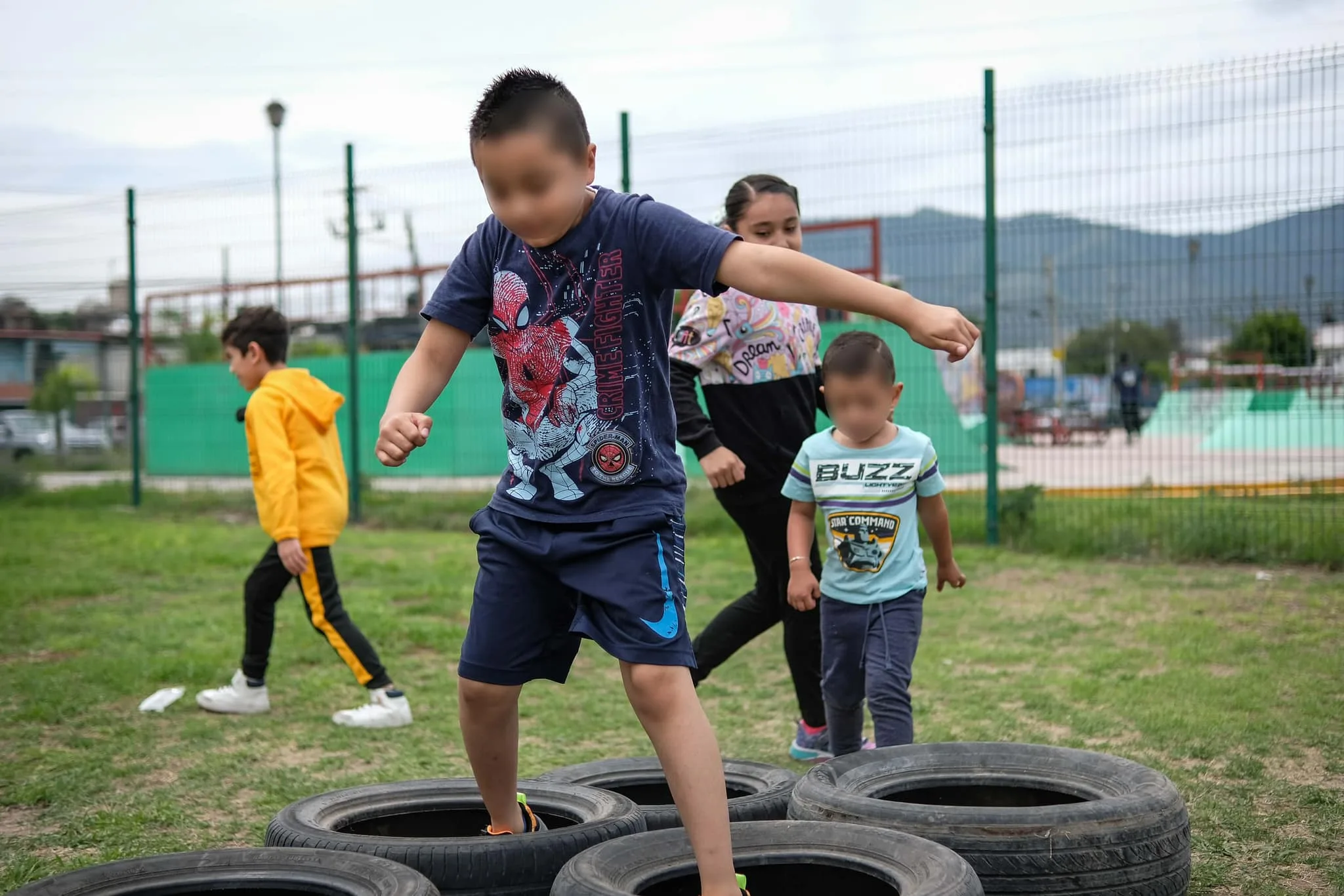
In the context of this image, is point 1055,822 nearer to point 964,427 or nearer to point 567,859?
point 567,859

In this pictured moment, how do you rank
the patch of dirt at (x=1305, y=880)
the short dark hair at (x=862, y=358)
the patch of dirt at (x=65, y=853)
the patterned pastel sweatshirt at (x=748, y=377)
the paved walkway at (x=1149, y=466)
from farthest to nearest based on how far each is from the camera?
the paved walkway at (x=1149, y=466), the patterned pastel sweatshirt at (x=748, y=377), the short dark hair at (x=862, y=358), the patch of dirt at (x=65, y=853), the patch of dirt at (x=1305, y=880)

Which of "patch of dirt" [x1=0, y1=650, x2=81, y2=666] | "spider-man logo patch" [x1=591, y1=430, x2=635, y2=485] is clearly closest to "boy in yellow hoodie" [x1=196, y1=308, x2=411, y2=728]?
"patch of dirt" [x1=0, y1=650, x2=81, y2=666]

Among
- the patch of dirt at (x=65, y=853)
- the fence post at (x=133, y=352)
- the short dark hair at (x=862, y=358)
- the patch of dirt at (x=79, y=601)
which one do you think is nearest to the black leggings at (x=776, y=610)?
the short dark hair at (x=862, y=358)

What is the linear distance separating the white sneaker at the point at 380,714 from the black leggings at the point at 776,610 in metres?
1.33

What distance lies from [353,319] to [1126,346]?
25.1 ft

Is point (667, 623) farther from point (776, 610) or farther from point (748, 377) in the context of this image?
point (776, 610)

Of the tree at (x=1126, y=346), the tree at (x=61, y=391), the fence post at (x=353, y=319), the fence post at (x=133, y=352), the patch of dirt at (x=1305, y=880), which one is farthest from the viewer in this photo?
the tree at (x=61, y=391)

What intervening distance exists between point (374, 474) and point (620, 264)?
1299 cm

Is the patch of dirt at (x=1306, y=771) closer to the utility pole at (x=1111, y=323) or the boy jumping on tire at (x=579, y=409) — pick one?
the boy jumping on tire at (x=579, y=409)

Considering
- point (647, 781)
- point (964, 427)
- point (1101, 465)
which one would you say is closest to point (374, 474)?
point (964, 427)

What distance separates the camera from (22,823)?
3.79 m

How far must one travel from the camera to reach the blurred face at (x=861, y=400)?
12.5 ft

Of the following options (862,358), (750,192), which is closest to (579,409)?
(862,358)

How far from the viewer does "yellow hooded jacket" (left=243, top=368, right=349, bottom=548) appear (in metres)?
5.25
